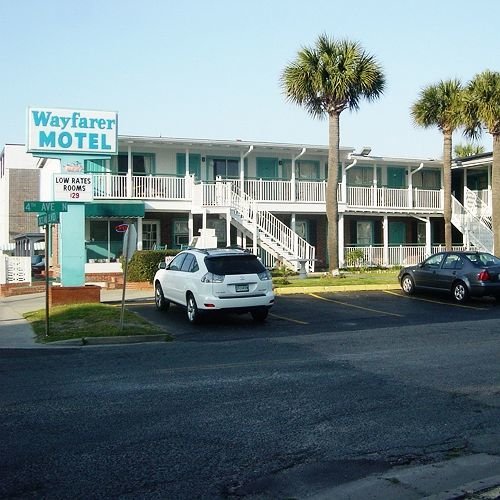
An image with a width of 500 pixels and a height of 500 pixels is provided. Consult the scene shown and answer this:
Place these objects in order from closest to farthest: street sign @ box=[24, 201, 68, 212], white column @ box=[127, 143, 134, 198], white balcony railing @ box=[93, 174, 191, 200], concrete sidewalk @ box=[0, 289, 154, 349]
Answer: concrete sidewalk @ box=[0, 289, 154, 349] → street sign @ box=[24, 201, 68, 212] → white balcony railing @ box=[93, 174, 191, 200] → white column @ box=[127, 143, 134, 198]

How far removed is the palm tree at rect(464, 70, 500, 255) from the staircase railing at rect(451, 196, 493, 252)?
4.65 meters

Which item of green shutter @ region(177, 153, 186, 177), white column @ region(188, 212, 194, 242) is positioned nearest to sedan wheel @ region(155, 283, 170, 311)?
white column @ region(188, 212, 194, 242)

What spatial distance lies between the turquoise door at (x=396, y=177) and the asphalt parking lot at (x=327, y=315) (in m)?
15.5

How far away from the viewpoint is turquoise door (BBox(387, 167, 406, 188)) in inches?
1431

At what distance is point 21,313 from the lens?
61.5ft

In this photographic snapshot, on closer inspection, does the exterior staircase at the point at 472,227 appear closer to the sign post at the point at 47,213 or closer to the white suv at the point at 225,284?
the white suv at the point at 225,284

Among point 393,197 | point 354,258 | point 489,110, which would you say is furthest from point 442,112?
point 354,258

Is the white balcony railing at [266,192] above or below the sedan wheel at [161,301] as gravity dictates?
above

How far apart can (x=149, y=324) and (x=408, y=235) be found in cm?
2499

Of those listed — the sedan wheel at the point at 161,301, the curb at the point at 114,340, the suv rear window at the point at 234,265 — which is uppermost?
the suv rear window at the point at 234,265

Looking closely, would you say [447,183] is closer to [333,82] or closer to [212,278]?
[333,82]

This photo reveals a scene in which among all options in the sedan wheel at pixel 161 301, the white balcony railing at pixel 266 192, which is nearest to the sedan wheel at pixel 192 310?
the sedan wheel at pixel 161 301

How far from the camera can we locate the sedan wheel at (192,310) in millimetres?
15788

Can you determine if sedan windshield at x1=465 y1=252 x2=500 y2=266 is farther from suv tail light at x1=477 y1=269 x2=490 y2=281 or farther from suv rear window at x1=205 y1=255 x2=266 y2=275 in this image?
suv rear window at x1=205 y1=255 x2=266 y2=275
